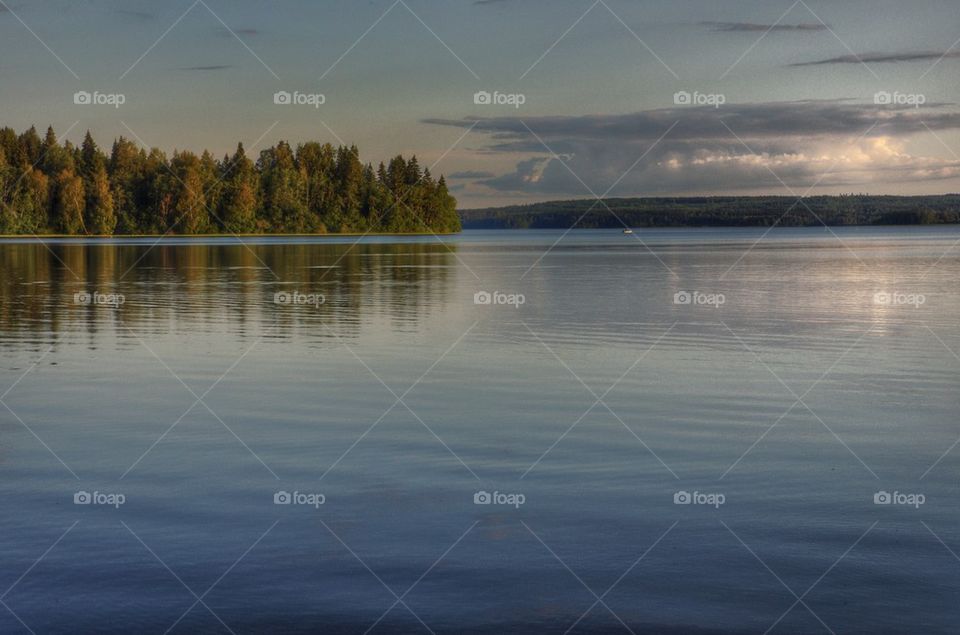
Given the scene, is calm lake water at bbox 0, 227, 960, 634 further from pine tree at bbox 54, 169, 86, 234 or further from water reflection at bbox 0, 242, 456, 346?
pine tree at bbox 54, 169, 86, 234

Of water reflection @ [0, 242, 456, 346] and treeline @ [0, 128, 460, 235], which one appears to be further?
treeline @ [0, 128, 460, 235]

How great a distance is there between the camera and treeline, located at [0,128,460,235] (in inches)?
5787

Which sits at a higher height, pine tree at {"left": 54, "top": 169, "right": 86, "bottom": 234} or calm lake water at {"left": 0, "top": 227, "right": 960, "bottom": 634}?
pine tree at {"left": 54, "top": 169, "right": 86, "bottom": 234}

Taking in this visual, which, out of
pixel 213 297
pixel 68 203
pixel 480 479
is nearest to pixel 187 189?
pixel 68 203

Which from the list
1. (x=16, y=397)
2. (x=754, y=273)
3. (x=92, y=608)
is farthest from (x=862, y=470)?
(x=754, y=273)

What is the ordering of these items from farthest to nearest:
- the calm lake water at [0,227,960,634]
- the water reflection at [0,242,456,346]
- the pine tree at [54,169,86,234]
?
the pine tree at [54,169,86,234] < the water reflection at [0,242,456,346] < the calm lake water at [0,227,960,634]

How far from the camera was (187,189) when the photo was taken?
164 meters

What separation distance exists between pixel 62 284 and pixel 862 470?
35253mm

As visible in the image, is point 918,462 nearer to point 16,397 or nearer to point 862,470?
point 862,470

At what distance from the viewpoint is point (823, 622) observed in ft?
23.8

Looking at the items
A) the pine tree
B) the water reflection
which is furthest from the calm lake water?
the pine tree

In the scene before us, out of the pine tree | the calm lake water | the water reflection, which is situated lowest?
the calm lake water

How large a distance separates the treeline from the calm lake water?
431 ft

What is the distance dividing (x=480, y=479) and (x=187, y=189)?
16046cm
